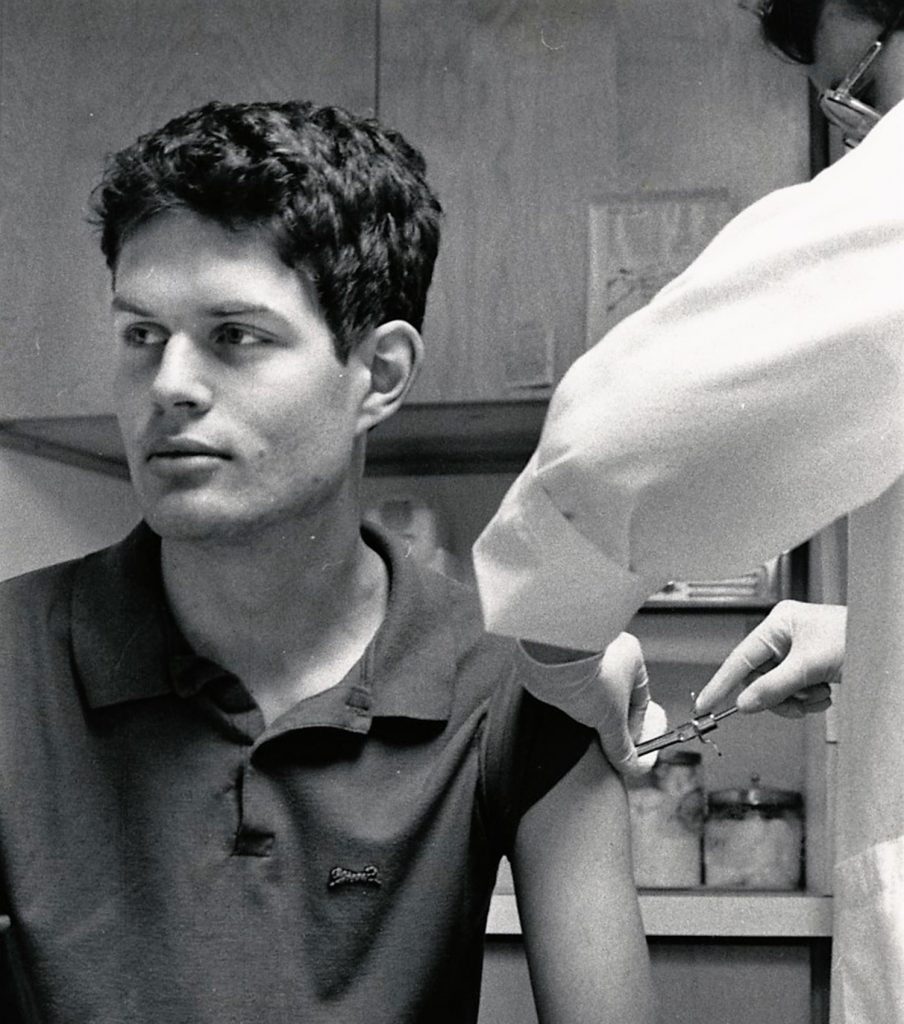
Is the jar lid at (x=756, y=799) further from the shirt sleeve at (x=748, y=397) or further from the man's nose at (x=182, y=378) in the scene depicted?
the shirt sleeve at (x=748, y=397)

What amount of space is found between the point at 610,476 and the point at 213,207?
0.57 metres

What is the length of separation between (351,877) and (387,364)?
438 mm

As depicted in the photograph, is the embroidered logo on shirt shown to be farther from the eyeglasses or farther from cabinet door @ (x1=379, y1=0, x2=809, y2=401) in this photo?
cabinet door @ (x1=379, y1=0, x2=809, y2=401)

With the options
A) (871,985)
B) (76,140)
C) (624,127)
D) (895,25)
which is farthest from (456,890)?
(76,140)

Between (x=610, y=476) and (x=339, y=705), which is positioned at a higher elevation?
(x=610, y=476)

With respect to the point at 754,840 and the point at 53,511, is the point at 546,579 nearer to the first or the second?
the point at 754,840

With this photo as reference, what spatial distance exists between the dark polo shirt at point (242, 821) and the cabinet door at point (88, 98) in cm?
137

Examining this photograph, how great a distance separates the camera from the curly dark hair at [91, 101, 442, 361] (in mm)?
1210

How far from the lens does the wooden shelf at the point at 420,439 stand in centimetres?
244

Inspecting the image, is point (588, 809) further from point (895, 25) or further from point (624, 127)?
point (624, 127)

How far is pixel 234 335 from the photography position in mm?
1193

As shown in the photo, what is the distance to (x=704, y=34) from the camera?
7.99 feet

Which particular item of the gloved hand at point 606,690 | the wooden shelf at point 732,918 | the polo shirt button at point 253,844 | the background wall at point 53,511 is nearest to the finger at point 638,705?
the gloved hand at point 606,690

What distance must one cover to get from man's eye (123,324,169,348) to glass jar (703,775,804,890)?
146 cm
